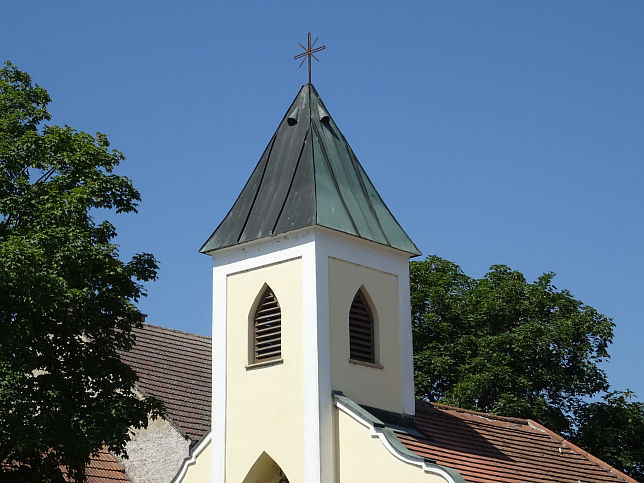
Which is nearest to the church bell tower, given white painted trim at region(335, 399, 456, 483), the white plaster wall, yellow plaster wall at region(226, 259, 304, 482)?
yellow plaster wall at region(226, 259, 304, 482)

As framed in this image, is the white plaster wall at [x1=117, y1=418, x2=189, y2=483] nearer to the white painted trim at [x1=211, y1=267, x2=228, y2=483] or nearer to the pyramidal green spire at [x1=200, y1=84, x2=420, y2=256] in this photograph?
the white painted trim at [x1=211, y1=267, x2=228, y2=483]

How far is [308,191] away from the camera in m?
21.1

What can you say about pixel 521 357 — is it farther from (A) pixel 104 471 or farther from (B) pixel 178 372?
(A) pixel 104 471

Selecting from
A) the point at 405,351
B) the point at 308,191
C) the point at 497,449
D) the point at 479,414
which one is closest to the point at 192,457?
the point at 405,351

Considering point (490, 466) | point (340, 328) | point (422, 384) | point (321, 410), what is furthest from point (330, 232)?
point (422, 384)

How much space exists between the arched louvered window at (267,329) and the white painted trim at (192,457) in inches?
76.1

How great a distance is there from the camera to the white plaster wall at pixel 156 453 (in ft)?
79.9

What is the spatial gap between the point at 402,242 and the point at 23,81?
310 inches

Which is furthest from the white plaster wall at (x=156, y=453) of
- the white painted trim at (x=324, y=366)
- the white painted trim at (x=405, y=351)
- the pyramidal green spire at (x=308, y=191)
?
the white painted trim at (x=324, y=366)

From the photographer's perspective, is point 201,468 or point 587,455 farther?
point 587,455

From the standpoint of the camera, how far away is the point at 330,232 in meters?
20.8

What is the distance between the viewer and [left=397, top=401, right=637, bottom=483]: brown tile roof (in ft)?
66.2

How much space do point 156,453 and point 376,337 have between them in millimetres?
6451

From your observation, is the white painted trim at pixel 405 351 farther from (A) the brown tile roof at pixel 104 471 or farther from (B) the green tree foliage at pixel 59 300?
(A) the brown tile roof at pixel 104 471
